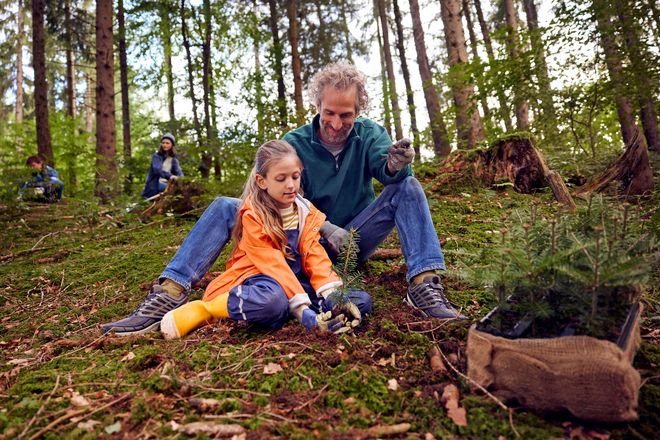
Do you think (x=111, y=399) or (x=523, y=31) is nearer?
(x=111, y=399)

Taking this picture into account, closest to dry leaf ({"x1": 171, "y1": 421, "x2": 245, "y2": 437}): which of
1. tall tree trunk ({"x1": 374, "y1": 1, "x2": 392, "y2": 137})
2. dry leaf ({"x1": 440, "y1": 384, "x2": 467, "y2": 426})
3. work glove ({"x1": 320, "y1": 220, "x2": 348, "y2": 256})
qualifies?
dry leaf ({"x1": 440, "y1": 384, "x2": 467, "y2": 426})

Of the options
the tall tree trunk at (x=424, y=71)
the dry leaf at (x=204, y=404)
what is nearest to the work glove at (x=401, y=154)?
the dry leaf at (x=204, y=404)

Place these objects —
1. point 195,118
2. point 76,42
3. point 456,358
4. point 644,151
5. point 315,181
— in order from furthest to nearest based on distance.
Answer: point 76,42 → point 195,118 → point 644,151 → point 315,181 → point 456,358

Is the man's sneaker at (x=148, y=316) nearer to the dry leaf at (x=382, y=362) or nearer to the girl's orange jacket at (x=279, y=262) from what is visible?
the girl's orange jacket at (x=279, y=262)

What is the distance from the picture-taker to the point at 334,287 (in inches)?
95.7

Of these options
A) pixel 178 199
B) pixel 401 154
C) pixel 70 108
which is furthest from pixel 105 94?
pixel 70 108

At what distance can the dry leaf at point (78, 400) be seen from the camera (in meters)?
1.71

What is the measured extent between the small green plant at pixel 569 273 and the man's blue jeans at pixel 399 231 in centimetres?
77

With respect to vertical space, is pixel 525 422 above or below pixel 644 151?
below

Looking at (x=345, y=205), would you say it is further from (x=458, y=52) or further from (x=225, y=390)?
(x=458, y=52)

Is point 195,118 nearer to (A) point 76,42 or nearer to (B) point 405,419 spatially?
(A) point 76,42

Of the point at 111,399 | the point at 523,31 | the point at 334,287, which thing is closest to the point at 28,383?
the point at 111,399

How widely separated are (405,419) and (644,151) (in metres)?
4.49

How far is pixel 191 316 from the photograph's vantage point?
245cm
